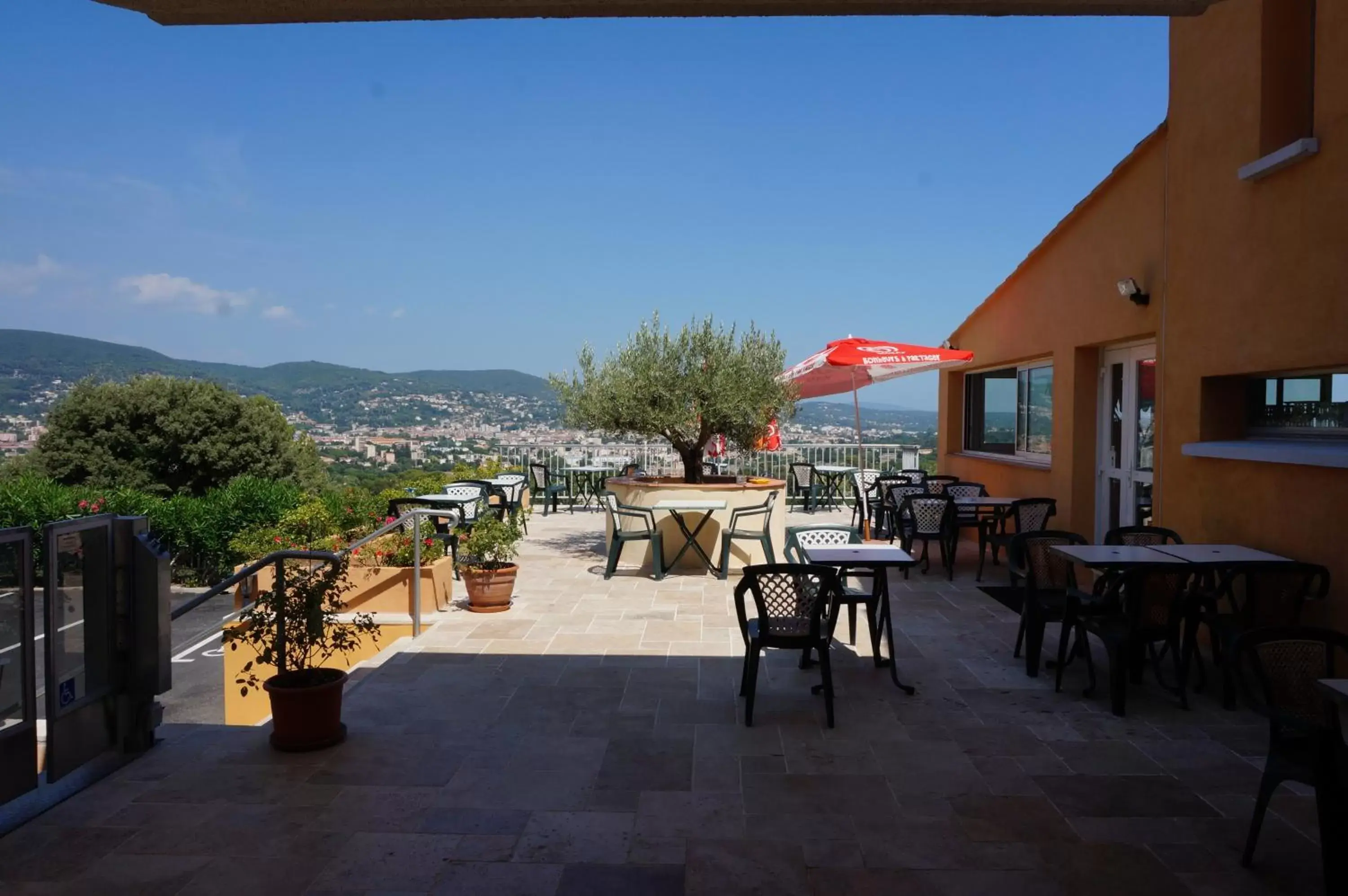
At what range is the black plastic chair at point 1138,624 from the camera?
14.1 feet

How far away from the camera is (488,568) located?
6742 millimetres

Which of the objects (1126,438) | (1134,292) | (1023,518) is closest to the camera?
(1134,292)

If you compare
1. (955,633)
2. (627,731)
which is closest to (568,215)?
(955,633)

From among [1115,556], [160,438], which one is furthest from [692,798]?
[160,438]

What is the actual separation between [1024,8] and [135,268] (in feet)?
163

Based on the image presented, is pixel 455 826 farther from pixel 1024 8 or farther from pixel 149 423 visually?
pixel 149 423

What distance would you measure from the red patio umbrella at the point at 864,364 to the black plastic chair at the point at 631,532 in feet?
8.37

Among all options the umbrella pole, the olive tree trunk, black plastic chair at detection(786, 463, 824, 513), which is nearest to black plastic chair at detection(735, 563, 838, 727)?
the olive tree trunk

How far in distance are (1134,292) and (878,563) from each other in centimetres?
348

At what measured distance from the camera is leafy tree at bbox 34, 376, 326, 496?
18.9m

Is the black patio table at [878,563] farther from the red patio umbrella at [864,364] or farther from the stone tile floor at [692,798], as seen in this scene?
the red patio umbrella at [864,364]

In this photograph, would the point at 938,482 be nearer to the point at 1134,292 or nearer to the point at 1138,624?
the point at 1134,292

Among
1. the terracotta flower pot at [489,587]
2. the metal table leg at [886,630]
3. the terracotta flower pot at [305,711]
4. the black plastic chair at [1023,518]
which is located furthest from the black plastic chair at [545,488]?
the terracotta flower pot at [305,711]

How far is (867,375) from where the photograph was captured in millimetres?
10906
